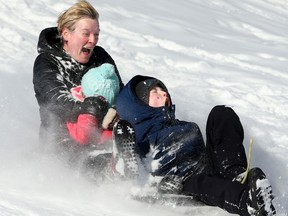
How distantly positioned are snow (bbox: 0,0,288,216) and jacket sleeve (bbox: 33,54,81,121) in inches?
11.3

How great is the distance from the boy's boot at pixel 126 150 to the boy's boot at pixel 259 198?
0.61 meters

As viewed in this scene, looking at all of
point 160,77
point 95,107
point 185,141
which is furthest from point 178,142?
point 160,77

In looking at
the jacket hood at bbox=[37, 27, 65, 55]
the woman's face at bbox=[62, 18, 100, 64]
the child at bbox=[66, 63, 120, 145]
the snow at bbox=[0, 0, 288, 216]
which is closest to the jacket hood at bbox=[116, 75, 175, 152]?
the child at bbox=[66, 63, 120, 145]

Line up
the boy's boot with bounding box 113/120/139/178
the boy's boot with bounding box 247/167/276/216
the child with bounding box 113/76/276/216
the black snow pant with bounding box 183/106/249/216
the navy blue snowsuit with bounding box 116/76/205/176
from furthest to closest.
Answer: the navy blue snowsuit with bounding box 116/76/205/176 → the child with bounding box 113/76/276/216 → the boy's boot with bounding box 113/120/139/178 → the black snow pant with bounding box 183/106/249/216 → the boy's boot with bounding box 247/167/276/216

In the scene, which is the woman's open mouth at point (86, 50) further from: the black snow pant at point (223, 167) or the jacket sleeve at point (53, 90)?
the black snow pant at point (223, 167)

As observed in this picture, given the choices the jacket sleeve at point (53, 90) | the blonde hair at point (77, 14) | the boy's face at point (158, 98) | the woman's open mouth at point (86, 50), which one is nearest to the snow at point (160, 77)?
the jacket sleeve at point (53, 90)

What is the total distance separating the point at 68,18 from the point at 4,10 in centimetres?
302

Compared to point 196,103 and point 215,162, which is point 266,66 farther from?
point 215,162

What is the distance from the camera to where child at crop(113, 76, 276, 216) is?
3.68m

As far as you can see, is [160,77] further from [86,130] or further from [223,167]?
[223,167]

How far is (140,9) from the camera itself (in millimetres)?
8945

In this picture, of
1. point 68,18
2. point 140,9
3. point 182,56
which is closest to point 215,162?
point 68,18

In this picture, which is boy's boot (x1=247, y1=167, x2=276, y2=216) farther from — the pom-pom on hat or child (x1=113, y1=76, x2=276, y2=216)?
the pom-pom on hat

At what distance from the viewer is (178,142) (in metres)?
3.84
